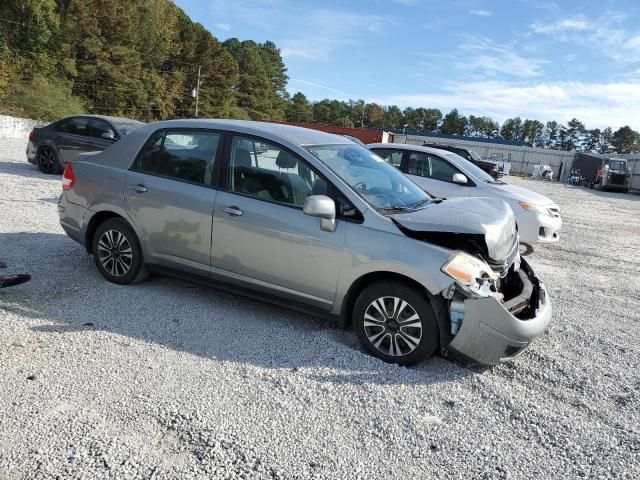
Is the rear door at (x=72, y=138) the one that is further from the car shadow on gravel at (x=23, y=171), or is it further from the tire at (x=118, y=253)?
the tire at (x=118, y=253)

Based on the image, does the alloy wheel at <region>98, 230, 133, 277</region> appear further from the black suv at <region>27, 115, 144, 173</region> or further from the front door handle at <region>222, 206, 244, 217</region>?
the black suv at <region>27, 115, 144, 173</region>

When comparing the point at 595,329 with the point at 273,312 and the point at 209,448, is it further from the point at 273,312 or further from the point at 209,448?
the point at 209,448

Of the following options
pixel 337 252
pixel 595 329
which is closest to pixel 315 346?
pixel 337 252

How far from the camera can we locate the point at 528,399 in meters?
3.52

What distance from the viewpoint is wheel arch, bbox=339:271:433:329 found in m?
3.74

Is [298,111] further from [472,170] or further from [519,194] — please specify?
[519,194]

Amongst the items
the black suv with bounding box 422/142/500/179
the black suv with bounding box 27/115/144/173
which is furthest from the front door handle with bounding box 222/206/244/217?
the black suv with bounding box 422/142/500/179

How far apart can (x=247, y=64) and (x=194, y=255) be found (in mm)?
94191

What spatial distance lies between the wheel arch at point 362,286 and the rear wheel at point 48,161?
10175mm

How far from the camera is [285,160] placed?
428 cm

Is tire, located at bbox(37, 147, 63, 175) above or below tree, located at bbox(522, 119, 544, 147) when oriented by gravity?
below

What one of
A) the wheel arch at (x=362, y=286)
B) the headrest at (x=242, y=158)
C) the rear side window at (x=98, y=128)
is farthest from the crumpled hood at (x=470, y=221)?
the rear side window at (x=98, y=128)

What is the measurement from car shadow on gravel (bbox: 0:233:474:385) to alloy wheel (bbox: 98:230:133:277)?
0.56ft

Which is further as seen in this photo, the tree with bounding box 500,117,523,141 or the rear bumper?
the tree with bounding box 500,117,523,141
